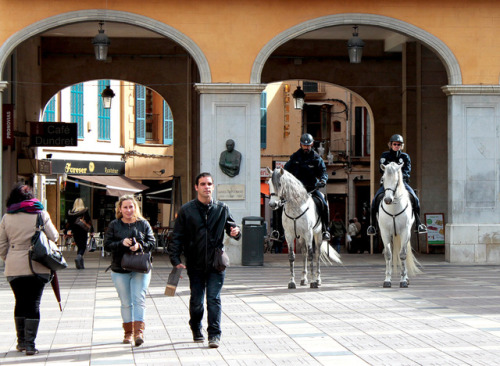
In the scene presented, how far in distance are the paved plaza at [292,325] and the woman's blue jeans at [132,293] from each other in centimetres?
34

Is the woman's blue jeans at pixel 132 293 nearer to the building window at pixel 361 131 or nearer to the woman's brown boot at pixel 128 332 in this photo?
the woman's brown boot at pixel 128 332

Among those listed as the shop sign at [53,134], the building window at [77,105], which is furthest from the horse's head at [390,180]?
the building window at [77,105]

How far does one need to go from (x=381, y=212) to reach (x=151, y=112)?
87.5 ft

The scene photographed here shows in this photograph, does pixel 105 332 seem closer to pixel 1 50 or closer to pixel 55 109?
pixel 1 50

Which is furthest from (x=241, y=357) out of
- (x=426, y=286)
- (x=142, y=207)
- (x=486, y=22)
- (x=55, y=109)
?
(x=142, y=207)

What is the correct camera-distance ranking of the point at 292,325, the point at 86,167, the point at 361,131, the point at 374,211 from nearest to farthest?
1. the point at 292,325
2. the point at 374,211
3. the point at 86,167
4. the point at 361,131

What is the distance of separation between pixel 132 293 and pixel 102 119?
29582 mm

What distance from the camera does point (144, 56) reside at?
29188 millimetres

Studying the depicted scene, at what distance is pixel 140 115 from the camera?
4109cm

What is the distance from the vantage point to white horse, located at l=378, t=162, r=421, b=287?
15.7m

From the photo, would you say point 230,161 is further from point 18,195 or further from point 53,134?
point 18,195

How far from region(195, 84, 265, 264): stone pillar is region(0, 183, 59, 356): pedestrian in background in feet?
38.0

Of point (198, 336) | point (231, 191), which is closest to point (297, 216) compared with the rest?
point (231, 191)

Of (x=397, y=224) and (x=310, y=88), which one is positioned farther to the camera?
(x=310, y=88)
